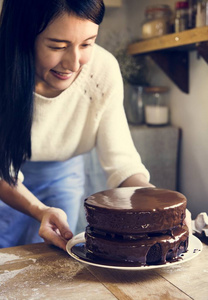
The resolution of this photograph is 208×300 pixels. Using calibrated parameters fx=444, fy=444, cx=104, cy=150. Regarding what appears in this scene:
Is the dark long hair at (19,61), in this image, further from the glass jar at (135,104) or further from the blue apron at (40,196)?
the glass jar at (135,104)

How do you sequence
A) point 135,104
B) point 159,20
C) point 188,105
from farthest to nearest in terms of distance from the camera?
point 135,104 → point 188,105 → point 159,20

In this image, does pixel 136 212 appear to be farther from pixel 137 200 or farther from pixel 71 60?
pixel 71 60

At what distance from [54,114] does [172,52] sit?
4.71 feet

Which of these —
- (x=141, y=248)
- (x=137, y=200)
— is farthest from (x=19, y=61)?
(x=141, y=248)

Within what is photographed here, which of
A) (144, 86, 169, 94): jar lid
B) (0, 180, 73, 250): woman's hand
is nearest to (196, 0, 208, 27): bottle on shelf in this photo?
(144, 86, 169, 94): jar lid

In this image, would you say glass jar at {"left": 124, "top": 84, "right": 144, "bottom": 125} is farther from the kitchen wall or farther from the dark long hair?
the dark long hair

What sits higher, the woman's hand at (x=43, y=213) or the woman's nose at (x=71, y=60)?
the woman's nose at (x=71, y=60)

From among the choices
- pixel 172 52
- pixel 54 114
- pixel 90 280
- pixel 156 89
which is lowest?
pixel 90 280

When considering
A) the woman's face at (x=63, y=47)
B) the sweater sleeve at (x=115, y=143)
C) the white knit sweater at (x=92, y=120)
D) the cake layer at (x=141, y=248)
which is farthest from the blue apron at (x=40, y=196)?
the cake layer at (x=141, y=248)

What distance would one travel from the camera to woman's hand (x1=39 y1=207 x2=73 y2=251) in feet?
3.78

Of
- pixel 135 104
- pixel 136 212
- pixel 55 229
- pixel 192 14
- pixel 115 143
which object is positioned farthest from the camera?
pixel 135 104

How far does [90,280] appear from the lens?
0.98 meters

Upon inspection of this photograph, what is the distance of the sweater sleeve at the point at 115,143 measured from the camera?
59.7 inches

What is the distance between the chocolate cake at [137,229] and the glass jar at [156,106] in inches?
75.9
